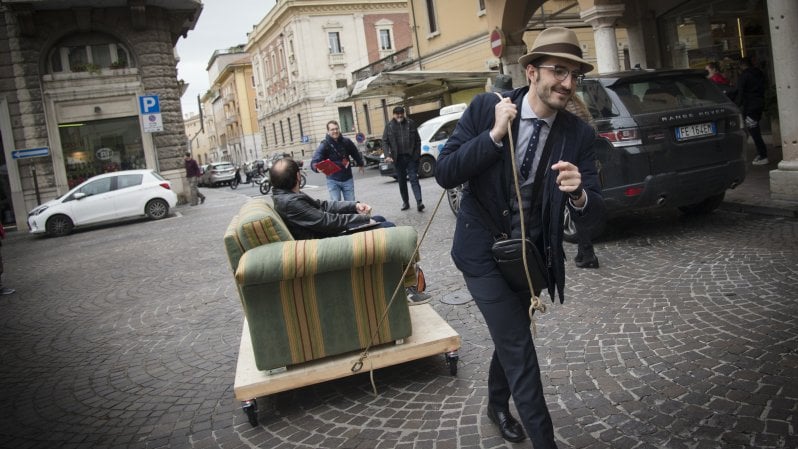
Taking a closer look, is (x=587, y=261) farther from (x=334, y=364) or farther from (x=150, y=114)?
(x=150, y=114)

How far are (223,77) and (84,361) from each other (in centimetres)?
8251

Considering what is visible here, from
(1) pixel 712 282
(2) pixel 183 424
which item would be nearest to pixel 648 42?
(1) pixel 712 282

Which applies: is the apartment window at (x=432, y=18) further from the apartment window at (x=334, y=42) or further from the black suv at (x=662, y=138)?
the apartment window at (x=334, y=42)

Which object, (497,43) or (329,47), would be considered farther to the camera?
(329,47)

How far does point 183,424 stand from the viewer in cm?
371

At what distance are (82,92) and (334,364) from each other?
2046 cm

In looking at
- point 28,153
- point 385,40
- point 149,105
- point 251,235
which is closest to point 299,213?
point 251,235

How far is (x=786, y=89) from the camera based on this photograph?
7.87m

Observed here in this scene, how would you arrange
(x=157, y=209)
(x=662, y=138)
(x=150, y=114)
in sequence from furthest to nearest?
(x=150, y=114) < (x=157, y=209) < (x=662, y=138)

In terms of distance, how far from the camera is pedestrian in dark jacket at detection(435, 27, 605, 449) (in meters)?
2.45

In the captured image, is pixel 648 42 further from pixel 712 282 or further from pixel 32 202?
pixel 32 202

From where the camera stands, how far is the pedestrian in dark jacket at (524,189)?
2.45 metres

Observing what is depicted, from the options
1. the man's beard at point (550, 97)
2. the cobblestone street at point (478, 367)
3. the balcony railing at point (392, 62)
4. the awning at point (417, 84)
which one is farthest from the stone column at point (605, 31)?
the balcony railing at point (392, 62)

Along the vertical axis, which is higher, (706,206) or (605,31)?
(605,31)
